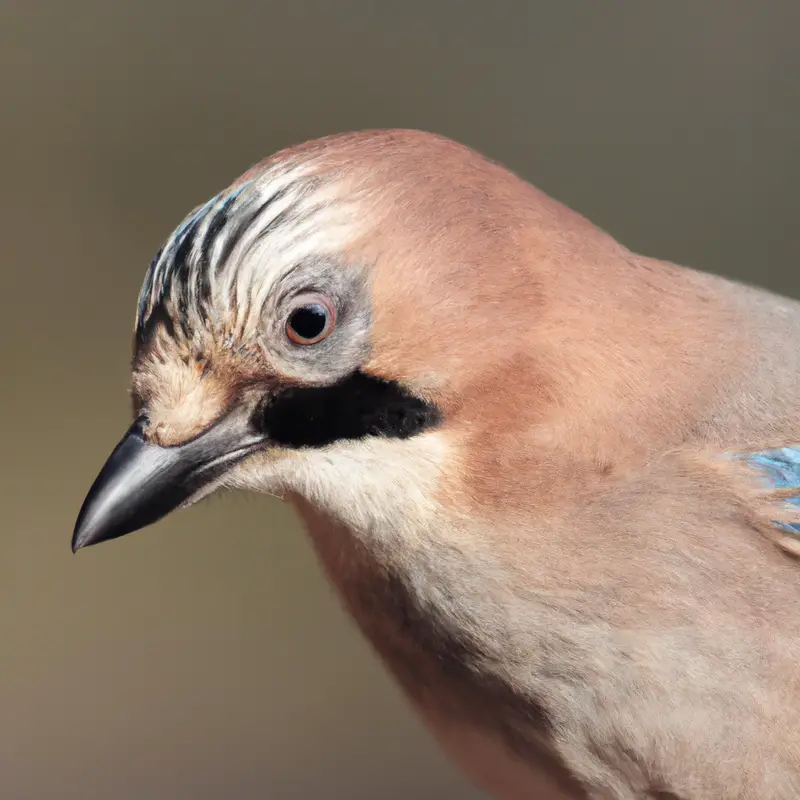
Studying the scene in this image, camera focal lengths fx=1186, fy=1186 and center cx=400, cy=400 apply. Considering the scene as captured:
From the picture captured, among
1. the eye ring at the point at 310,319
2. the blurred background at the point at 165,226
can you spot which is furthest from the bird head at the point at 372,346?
the blurred background at the point at 165,226

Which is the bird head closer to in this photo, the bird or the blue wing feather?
the bird

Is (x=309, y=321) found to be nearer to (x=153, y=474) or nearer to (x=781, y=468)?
(x=153, y=474)

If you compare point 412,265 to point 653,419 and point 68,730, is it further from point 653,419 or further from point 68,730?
point 68,730

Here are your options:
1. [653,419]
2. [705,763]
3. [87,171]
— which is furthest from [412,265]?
[87,171]

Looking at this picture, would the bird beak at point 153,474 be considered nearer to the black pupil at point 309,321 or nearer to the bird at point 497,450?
the bird at point 497,450

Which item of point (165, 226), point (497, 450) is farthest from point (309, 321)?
point (165, 226)

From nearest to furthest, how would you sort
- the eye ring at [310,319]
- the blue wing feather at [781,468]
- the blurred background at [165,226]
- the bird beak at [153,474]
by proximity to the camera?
the eye ring at [310,319] < the bird beak at [153,474] < the blue wing feather at [781,468] < the blurred background at [165,226]

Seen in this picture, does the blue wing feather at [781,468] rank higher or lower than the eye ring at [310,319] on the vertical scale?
lower
